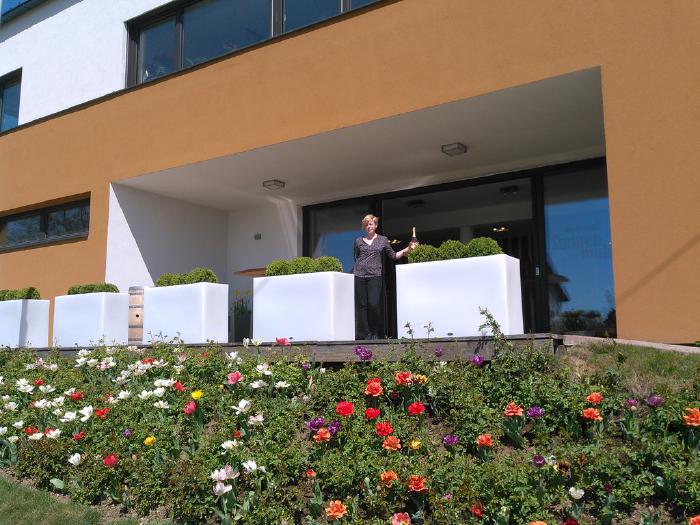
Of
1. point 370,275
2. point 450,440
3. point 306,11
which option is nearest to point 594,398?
point 450,440

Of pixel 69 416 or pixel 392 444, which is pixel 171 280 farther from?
pixel 392 444

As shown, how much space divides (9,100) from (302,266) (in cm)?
945

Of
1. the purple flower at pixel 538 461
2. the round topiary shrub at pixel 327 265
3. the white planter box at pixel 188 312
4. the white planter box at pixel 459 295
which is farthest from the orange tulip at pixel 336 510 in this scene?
the white planter box at pixel 188 312

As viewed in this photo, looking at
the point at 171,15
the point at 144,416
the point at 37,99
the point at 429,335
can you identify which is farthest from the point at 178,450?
the point at 37,99

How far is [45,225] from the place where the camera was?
11.2 metres

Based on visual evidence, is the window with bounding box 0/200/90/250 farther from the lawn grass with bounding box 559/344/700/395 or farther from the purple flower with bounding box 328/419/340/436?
the lawn grass with bounding box 559/344/700/395

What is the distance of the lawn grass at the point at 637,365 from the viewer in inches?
169

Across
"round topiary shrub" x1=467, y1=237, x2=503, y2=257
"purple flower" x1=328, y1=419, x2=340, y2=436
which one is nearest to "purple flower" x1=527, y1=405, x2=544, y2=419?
"purple flower" x1=328, y1=419, x2=340, y2=436

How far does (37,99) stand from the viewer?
479 inches

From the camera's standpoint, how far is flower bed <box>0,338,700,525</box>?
363 cm

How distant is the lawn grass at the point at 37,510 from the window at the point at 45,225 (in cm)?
587

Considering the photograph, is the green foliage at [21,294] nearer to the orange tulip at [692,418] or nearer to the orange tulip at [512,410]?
the orange tulip at [512,410]

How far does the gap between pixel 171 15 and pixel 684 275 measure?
27.7ft

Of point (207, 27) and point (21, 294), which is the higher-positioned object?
point (207, 27)
